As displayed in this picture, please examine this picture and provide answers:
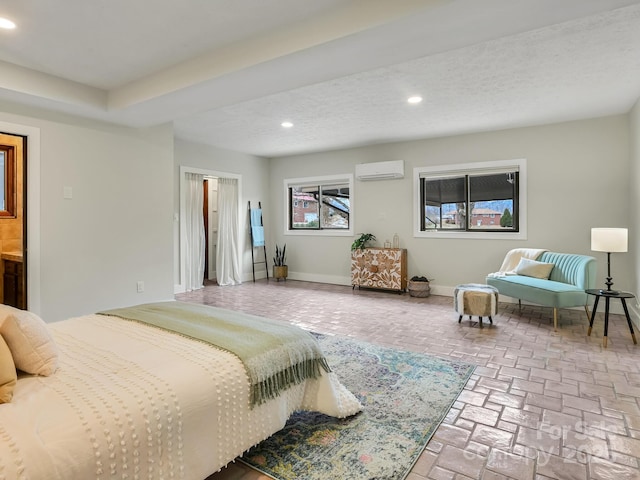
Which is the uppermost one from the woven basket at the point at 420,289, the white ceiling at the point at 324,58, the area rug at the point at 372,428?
the white ceiling at the point at 324,58

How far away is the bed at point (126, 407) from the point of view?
109 centimetres

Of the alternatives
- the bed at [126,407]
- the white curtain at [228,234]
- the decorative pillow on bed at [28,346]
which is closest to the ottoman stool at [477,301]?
the bed at [126,407]

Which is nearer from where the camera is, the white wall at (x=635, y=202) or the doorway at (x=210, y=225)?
the white wall at (x=635, y=202)

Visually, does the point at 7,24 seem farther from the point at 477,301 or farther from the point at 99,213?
the point at 477,301

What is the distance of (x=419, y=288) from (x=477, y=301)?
1753 mm

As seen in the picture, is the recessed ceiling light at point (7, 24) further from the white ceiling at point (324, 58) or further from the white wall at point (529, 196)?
the white wall at point (529, 196)

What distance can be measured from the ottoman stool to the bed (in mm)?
2806

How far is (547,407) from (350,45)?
2688 millimetres

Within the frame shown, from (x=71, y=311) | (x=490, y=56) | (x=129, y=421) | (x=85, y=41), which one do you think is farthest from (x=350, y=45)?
(x=71, y=311)

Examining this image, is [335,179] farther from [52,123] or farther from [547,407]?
[547,407]

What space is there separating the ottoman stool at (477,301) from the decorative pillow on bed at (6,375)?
3.97m

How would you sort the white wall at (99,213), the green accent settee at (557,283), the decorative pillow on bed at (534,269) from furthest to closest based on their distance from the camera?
the decorative pillow on bed at (534,269), the green accent settee at (557,283), the white wall at (99,213)

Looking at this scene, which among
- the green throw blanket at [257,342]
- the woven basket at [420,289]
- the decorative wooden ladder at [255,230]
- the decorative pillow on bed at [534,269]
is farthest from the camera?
the decorative wooden ladder at [255,230]

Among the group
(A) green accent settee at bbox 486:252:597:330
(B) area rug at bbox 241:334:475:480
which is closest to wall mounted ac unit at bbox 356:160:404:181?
(A) green accent settee at bbox 486:252:597:330
